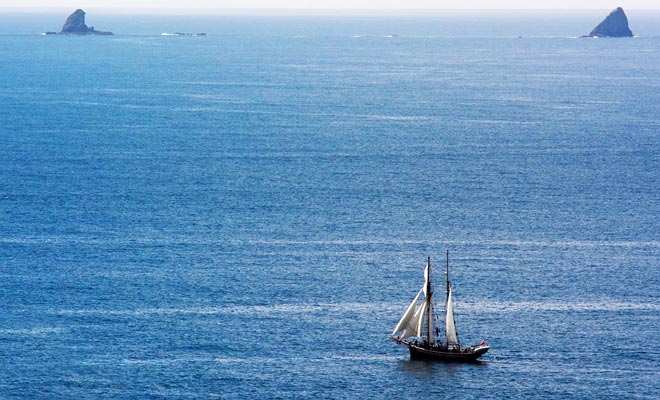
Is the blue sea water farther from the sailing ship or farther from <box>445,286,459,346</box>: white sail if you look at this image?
<box>445,286,459,346</box>: white sail

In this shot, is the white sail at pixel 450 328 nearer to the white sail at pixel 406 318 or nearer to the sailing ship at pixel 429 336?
the sailing ship at pixel 429 336

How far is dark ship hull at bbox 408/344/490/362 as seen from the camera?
367 ft

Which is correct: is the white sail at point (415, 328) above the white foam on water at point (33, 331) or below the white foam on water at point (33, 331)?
above

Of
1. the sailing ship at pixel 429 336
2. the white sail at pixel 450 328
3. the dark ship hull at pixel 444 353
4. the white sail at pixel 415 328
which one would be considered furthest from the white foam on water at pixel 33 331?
the white sail at pixel 450 328

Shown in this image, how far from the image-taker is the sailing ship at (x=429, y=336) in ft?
370

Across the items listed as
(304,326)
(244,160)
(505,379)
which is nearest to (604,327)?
(505,379)

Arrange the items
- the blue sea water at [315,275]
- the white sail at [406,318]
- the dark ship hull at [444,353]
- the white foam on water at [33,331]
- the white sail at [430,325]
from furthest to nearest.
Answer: the white foam on water at [33,331] → the white sail at [430,325] → the white sail at [406,318] → the dark ship hull at [444,353] → the blue sea water at [315,275]

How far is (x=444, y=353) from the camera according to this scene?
11369cm

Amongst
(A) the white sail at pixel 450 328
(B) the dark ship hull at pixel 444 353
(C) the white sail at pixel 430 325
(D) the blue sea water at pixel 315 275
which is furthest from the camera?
(C) the white sail at pixel 430 325

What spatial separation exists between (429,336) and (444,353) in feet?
9.68

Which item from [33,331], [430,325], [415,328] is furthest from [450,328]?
[33,331]

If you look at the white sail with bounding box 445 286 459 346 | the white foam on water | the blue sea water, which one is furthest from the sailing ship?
the white foam on water

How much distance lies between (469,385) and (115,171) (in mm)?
91245

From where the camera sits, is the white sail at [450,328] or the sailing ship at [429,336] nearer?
the sailing ship at [429,336]
